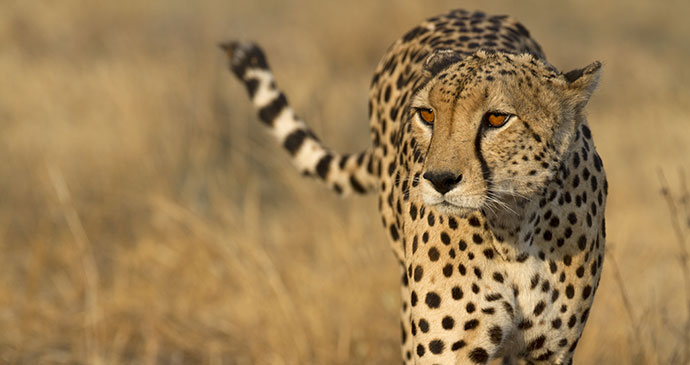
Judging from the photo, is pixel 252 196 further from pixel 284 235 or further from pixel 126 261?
pixel 126 261

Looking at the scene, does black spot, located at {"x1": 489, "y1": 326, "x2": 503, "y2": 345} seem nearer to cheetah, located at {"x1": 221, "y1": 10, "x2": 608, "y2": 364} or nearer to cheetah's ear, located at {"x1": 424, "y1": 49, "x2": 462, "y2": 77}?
cheetah, located at {"x1": 221, "y1": 10, "x2": 608, "y2": 364}

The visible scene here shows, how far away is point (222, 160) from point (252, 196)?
0.58m

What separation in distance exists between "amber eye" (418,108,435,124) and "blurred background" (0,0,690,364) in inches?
30.4

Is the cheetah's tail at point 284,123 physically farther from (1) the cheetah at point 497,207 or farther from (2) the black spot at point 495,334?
(2) the black spot at point 495,334

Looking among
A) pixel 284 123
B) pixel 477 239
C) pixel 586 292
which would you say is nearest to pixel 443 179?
pixel 477 239

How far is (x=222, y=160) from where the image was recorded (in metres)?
4.75

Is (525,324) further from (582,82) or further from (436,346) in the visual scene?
(582,82)

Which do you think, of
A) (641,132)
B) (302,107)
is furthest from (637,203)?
(302,107)

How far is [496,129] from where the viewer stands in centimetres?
176

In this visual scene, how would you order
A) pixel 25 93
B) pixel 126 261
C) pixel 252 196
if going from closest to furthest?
1. pixel 126 261
2. pixel 252 196
3. pixel 25 93

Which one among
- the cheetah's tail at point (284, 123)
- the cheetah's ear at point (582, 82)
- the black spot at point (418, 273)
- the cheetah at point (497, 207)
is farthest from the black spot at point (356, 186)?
the cheetah's ear at point (582, 82)

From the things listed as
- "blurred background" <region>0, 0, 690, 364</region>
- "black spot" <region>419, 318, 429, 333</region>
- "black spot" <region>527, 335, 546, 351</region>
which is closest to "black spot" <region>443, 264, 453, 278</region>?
"black spot" <region>419, 318, 429, 333</region>

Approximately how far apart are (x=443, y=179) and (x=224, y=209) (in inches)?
85.7

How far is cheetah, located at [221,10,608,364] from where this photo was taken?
175cm
